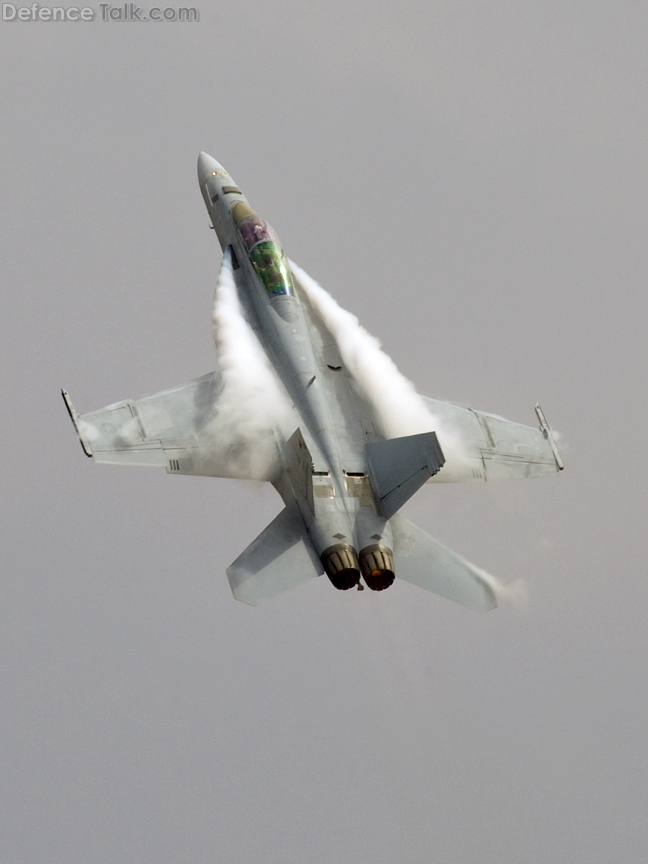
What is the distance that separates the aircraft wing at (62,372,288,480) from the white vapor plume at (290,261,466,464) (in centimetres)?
281

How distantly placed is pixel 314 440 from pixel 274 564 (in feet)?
11.3

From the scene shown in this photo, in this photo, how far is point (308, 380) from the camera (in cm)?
3928

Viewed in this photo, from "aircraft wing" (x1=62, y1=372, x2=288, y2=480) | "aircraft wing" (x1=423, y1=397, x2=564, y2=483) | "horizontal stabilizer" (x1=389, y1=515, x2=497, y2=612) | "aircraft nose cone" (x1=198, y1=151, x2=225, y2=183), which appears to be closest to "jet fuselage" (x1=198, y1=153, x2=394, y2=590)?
"aircraft nose cone" (x1=198, y1=151, x2=225, y2=183)

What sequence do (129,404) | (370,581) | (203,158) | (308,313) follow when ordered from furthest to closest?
(203,158), (308,313), (129,404), (370,581)

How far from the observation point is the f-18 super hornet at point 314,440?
36.0 m

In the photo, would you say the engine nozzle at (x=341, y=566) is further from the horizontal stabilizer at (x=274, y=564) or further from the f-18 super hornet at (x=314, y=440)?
the horizontal stabilizer at (x=274, y=564)

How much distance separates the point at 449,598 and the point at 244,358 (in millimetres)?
7302

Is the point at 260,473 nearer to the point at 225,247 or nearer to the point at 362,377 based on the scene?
the point at 362,377

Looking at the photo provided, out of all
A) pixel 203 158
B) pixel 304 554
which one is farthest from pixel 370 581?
pixel 203 158

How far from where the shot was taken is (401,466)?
36.8 metres

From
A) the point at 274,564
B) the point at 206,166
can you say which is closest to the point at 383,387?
the point at 274,564

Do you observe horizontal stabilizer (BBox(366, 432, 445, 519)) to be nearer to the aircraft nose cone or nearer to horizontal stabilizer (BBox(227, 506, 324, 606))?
horizontal stabilizer (BBox(227, 506, 324, 606))

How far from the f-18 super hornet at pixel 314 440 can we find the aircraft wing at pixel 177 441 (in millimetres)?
21

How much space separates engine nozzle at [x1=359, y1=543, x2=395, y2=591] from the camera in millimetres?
35750
